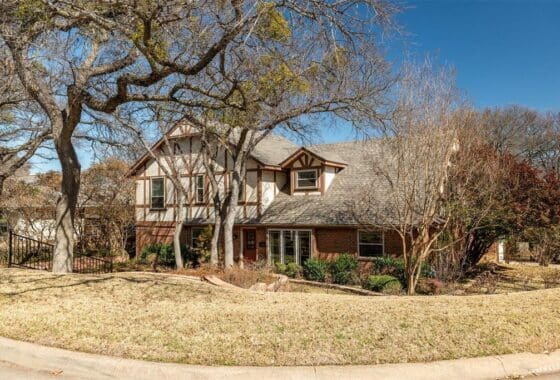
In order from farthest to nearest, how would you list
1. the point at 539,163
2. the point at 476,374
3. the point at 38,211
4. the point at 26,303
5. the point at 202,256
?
the point at 539,163 < the point at 38,211 < the point at 202,256 < the point at 26,303 < the point at 476,374

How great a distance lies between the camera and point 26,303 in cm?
785

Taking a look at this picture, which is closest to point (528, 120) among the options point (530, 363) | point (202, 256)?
point (202, 256)

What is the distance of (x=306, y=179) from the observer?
72.1 ft

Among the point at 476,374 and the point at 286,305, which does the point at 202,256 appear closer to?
the point at 286,305

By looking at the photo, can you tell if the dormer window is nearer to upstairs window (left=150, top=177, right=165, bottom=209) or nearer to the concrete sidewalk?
upstairs window (left=150, top=177, right=165, bottom=209)

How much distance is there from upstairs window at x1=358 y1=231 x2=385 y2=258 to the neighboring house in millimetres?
41

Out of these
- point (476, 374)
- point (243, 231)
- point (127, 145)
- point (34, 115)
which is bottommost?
point (476, 374)

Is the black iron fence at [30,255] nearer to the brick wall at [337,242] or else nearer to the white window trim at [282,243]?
the white window trim at [282,243]

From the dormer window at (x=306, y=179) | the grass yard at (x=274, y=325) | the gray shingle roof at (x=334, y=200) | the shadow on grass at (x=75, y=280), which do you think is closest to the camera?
the grass yard at (x=274, y=325)

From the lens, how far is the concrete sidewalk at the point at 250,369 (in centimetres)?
486

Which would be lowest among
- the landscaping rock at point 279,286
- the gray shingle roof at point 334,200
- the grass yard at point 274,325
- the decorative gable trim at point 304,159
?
the landscaping rock at point 279,286

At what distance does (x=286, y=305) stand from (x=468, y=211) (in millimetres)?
9198

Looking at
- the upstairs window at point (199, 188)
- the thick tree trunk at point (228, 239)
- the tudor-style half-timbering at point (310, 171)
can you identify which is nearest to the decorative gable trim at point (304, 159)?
the tudor-style half-timbering at point (310, 171)

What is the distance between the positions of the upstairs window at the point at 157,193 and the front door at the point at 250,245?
5.99m
